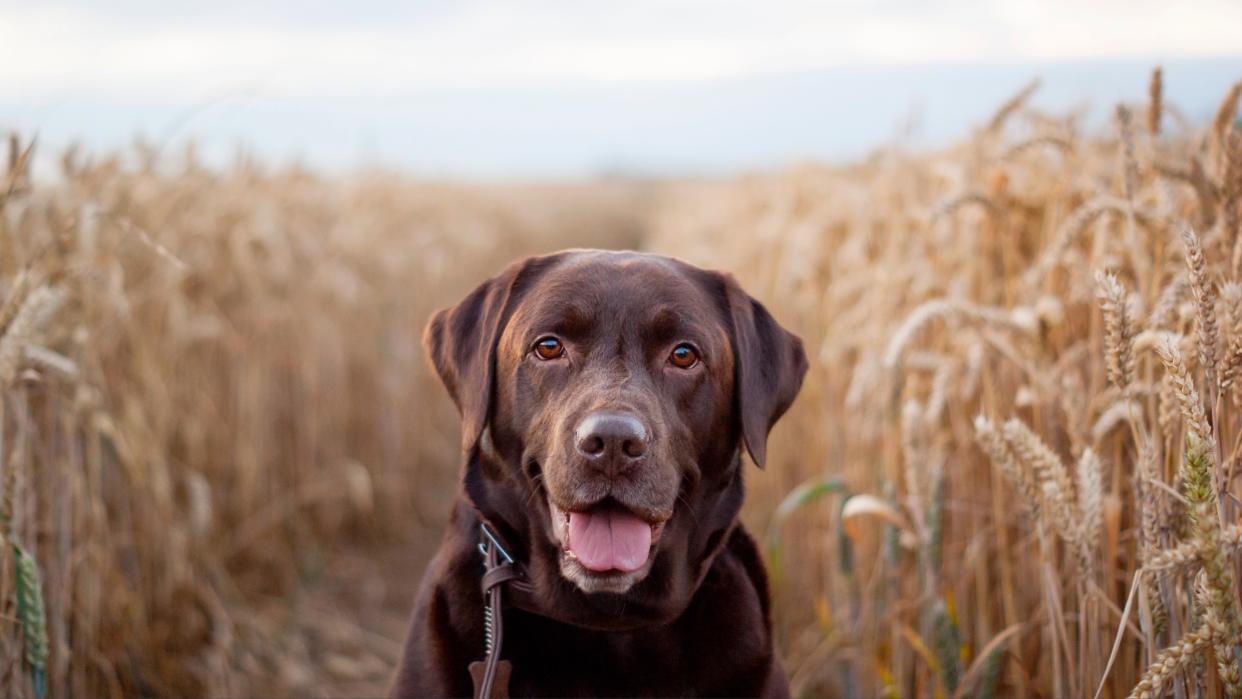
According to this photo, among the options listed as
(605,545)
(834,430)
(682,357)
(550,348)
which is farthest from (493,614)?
(834,430)

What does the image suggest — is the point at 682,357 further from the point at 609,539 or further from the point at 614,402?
the point at 609,539

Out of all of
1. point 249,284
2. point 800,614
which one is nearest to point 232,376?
point 249,284

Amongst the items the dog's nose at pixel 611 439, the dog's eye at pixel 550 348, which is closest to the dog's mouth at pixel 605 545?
the dog's nose at pixel 611 439

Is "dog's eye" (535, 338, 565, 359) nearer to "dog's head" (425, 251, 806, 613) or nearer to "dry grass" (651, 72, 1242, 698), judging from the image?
"dog's head" (425, 251, 806, 613)

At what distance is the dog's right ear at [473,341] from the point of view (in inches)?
104

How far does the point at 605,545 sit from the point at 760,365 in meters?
0.75

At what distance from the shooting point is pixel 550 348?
2.58 metres

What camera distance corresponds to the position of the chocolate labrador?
2.33m

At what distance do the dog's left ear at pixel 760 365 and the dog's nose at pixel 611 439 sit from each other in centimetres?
46

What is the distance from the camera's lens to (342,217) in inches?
261

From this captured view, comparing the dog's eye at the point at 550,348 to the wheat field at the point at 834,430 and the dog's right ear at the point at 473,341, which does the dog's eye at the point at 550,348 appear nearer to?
the dog's right ear at the point at 473,341

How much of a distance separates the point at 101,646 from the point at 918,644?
2957 millimetres

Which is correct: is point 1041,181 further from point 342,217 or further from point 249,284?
point 342,217

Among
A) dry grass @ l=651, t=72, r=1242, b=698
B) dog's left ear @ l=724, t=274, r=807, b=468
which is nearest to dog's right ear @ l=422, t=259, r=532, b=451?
dog's left ear @ l=724, t=274, r=807, b=468
